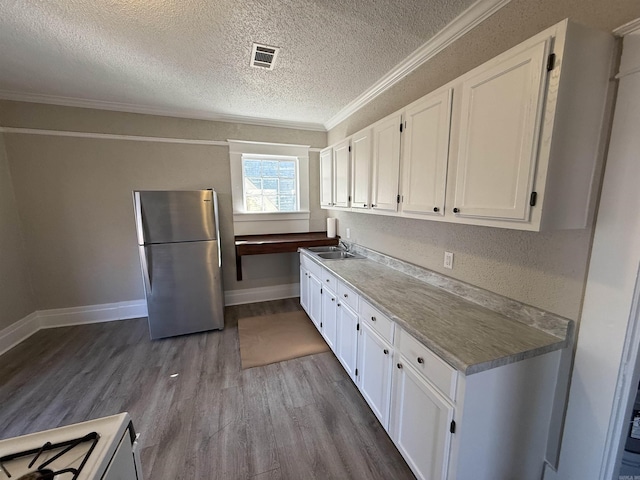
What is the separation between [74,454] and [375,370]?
4.80 feet

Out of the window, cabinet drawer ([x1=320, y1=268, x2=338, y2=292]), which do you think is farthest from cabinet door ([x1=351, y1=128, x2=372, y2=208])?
the window

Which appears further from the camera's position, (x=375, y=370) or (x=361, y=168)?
(x=361, y=168)

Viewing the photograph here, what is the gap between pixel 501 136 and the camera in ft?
3.79

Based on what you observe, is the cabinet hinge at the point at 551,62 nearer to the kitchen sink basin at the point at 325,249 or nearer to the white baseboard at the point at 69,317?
the kitchen sink basin at the point at 325,249

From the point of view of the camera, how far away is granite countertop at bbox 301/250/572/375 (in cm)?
108

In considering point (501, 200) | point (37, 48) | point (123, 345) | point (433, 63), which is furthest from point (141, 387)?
point (433, 63)

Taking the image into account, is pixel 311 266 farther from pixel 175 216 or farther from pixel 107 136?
pixel 107 136

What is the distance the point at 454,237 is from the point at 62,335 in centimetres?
424

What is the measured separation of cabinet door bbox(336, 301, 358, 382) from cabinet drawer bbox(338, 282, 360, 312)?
4 centimetres

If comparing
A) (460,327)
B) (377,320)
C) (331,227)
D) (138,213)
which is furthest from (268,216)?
(460,327)

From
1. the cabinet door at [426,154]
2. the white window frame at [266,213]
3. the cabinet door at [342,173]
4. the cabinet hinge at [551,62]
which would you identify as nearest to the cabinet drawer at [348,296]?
the cabinet door at [426,154]

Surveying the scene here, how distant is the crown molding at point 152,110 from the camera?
9.03 ft

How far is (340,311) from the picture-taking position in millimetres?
2205

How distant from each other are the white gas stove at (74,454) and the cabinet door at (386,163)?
1895mm
